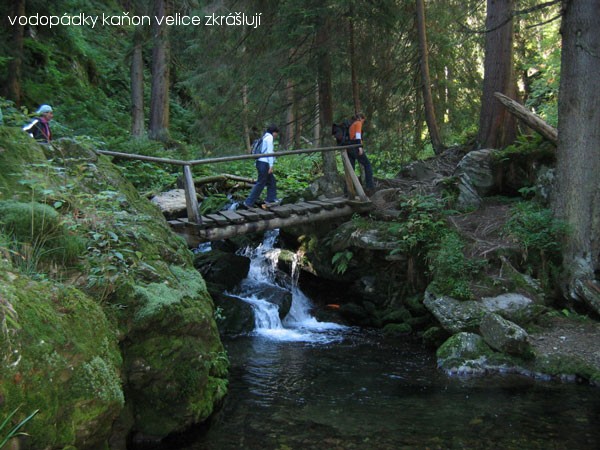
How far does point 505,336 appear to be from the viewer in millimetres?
8016

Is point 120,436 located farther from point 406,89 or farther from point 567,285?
point 406,89

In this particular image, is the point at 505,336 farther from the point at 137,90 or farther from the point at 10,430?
the point at 137,90

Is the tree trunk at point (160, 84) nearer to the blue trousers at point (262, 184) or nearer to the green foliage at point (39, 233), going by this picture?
the blue trousers at point (262, 184)

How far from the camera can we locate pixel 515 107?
36.6 ft

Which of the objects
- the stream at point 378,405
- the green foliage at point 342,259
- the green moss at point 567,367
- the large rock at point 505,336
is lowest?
the stream at point 378,405

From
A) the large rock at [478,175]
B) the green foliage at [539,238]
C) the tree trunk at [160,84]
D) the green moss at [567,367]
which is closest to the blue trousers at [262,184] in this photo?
the large rock at [478,175]

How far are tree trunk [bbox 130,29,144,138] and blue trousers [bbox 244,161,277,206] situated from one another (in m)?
7.27

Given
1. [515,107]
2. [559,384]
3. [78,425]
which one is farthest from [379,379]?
[515,107]

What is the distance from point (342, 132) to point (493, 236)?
3973 mm

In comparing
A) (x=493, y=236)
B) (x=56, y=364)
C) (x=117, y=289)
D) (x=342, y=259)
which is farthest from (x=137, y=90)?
(x=56, y=364)

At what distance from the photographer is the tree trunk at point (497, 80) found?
40.2 feet

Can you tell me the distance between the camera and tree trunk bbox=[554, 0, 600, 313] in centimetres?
921

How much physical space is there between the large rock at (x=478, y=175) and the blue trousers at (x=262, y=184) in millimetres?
4063

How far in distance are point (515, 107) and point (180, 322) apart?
868 cm
